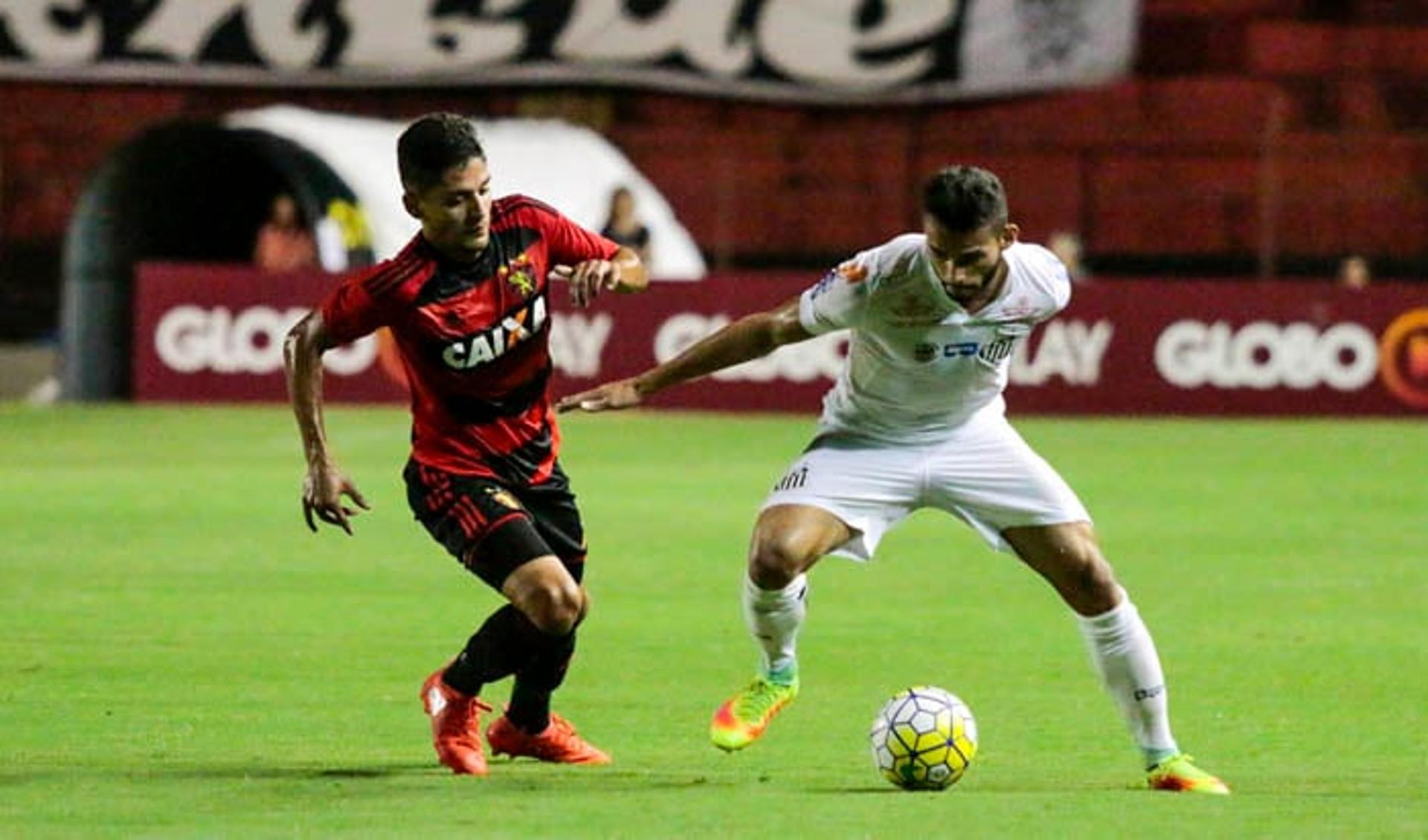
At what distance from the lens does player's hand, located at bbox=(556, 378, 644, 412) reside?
24.2 feet

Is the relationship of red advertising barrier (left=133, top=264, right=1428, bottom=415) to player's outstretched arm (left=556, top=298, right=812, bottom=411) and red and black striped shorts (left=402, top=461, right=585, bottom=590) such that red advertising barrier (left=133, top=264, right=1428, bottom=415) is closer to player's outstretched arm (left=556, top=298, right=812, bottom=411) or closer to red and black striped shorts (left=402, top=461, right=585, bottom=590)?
red and black striped shorts (left=402, top=461, right=585, bottom=590)

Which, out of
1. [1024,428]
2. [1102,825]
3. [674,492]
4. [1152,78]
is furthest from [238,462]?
[1152,78]

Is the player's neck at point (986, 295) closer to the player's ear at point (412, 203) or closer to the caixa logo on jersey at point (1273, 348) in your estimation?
the player's ear at point (412, 203)

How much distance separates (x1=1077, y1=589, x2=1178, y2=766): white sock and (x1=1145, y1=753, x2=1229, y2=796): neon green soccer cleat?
0.03 m

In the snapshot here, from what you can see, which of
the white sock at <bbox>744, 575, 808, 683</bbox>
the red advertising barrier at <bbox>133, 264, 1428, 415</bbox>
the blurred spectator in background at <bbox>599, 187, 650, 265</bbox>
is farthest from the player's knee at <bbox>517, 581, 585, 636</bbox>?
the red advertising barrier at <bbox>133, 264, 1428, 415</bbox>

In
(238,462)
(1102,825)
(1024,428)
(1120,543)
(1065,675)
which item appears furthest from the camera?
(1024,428)

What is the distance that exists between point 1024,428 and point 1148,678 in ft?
47.0

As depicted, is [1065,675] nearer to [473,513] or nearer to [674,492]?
[473,513]

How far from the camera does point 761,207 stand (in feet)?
95.5

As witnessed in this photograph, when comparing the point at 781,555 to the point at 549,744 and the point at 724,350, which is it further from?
the point at 549,744

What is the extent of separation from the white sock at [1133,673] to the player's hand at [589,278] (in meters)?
1.53

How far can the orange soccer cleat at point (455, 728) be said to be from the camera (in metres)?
7.56

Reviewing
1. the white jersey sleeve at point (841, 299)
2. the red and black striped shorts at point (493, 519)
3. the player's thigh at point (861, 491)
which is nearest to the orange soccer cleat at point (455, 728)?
the red and black striped shorts at point (493, 519)

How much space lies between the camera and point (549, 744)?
7.86 meters
